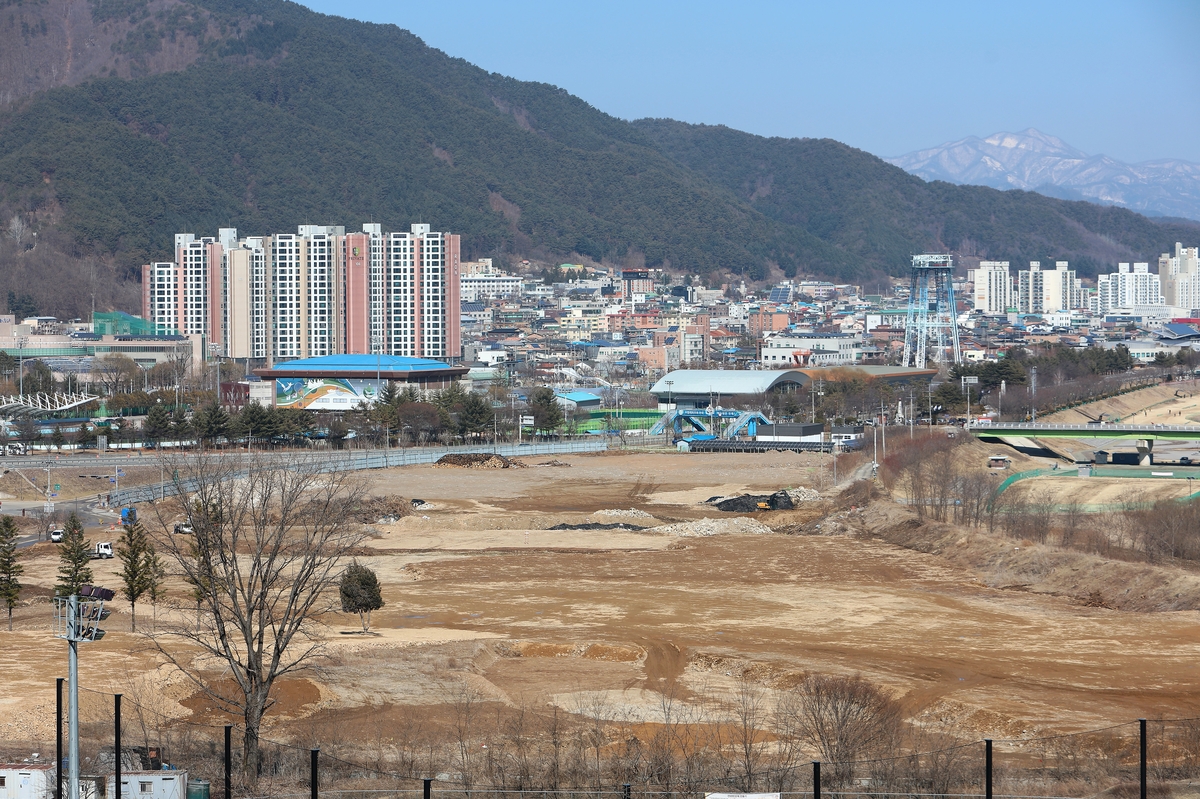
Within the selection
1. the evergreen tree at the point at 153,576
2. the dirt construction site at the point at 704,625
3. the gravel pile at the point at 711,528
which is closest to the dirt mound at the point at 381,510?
the dirt construction site at the point at 704,625

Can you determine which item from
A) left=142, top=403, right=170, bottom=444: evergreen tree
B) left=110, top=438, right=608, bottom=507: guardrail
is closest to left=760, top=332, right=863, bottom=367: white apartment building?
left=110, top=438, right=608, bottom=507: guardrail

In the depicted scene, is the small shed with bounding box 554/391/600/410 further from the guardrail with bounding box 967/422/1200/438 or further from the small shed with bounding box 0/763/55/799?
the small shed with bounding box 0/763/55/799

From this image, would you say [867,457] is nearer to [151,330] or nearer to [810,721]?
[810,721]

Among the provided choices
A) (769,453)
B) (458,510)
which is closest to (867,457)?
(769,453)

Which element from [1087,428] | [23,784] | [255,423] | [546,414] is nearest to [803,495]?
[1087,428]

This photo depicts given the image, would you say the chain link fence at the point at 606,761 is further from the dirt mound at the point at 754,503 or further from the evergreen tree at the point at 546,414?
the evergreen tree at the point at 546,414

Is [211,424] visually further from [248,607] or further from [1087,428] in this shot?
[248,607]
